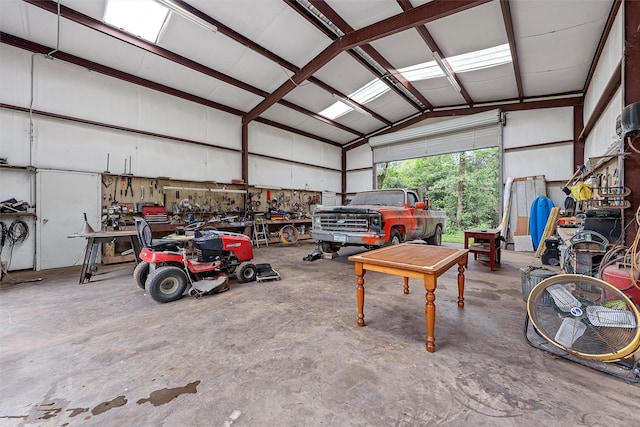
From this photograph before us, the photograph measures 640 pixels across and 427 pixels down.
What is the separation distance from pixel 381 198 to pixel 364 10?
364cm

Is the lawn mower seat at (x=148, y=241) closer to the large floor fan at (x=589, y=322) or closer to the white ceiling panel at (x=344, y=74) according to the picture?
the large floor fan at (x=589, y=322)

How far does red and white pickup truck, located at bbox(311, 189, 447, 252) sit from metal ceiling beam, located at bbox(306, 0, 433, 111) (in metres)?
3.22

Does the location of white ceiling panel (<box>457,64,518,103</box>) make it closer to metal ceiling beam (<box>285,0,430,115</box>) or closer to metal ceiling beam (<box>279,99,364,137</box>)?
metal ceiling beam (<box>285,0,430,115</box>)

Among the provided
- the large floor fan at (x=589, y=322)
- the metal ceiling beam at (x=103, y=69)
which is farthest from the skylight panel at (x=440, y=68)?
the large floor fan at (x=589, y=322)

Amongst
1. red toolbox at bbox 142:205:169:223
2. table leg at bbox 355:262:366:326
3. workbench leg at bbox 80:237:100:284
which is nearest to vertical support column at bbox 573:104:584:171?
table leg at bbox 355:262:366:326

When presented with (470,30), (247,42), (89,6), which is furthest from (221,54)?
(470,30)

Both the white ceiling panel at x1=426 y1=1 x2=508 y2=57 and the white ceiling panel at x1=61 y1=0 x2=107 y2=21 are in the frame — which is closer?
the white ceiling panel at x1=61 y1=0 x2=107 y2=21

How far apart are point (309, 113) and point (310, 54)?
291 centimetres

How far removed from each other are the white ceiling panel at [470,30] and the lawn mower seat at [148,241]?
608 centimetres

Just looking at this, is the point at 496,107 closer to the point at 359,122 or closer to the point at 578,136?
the point at 578,136

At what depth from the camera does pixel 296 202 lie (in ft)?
31.5

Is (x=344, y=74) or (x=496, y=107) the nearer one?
(x=344, y=74)

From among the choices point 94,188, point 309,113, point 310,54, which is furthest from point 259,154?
point 94,188

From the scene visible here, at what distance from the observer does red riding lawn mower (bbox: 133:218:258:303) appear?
3162 mm
